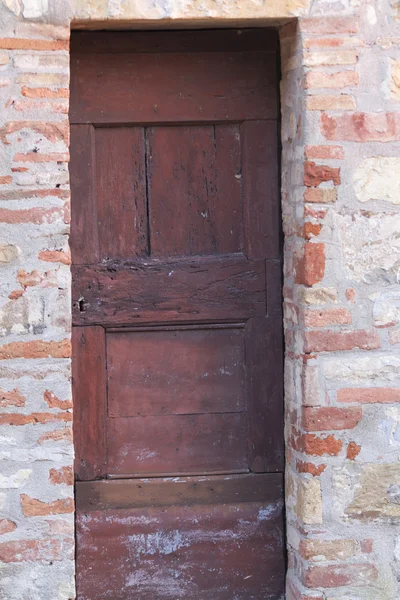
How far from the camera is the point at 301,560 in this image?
3.08m

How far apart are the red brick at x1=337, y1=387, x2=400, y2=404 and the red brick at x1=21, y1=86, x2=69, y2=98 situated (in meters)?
1.47

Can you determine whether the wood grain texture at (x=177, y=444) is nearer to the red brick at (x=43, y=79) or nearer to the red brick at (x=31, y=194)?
the red brick at (x=31, y=194)

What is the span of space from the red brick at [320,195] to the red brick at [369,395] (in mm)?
693

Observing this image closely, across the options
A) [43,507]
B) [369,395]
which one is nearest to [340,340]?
[369,395]

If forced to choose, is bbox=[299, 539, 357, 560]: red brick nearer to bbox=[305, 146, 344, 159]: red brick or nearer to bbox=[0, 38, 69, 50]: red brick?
bbox=[305, 146, 344, 159]: red brick

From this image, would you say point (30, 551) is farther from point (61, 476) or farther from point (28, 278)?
point (28, 278)

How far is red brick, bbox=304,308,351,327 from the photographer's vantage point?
3.02 m

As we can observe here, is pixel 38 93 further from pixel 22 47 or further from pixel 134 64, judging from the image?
pixel 134 64

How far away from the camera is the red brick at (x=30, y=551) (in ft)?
Result: 9.64

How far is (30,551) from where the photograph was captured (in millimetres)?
2947

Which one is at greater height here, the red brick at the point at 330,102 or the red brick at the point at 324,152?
the red brick at the point at 330,102

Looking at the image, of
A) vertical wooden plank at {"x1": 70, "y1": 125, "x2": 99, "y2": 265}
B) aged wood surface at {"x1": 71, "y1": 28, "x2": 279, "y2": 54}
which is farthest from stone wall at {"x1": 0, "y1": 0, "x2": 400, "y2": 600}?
vertical wooden plank at {"x1": 70, "y1": 125, "x2": 99, "y2": 265}

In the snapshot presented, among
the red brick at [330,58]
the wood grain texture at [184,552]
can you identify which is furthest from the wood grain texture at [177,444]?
the red brick at [330,58]

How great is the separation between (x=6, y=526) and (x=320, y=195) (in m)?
1.63
